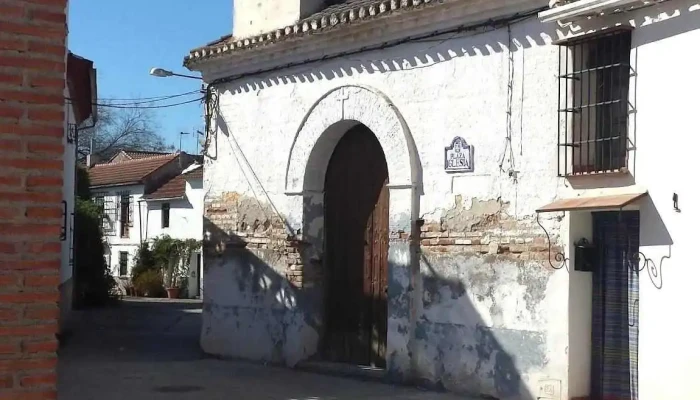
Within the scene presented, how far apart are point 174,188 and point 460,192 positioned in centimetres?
2689

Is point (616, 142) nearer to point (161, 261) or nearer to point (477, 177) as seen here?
point (477, 177)

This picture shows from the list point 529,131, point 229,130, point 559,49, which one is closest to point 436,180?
point 529,131

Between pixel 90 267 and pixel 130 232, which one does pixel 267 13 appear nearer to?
Answer: pixel 90 267

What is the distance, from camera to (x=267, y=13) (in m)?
13.9

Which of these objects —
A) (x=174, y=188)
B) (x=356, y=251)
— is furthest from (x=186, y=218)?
(x=356, y=251)

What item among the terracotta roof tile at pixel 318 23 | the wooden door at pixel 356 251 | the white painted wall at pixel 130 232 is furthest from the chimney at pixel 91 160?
the wooden door at pixel 356 251

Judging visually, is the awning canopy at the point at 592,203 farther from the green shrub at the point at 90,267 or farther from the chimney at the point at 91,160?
the chimney at the point at 91,160

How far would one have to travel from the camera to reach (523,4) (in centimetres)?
1023

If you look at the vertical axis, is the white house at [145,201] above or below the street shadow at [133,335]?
above

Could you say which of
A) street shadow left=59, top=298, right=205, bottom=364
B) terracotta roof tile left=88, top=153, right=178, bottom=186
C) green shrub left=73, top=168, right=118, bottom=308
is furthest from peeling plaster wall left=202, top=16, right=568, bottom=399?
terracotta roof tile left=88, top=153, right=178, bottom=186

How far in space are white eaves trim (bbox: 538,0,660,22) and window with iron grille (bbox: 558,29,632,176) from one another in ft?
0.87

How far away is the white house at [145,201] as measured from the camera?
Result: 115 feet

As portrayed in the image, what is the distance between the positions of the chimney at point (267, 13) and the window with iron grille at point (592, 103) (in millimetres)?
4761

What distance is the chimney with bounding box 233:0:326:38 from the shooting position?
13.5 m
